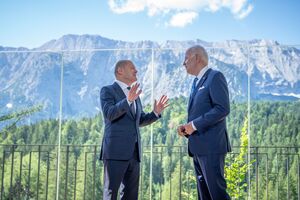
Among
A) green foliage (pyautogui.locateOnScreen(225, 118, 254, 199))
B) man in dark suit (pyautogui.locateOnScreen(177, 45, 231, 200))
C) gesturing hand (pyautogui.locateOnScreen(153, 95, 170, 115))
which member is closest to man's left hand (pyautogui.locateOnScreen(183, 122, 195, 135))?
man in dark suit (pyautogui.locateOnScreen(177, 45, 231, 200))

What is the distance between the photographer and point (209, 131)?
233 centimetres

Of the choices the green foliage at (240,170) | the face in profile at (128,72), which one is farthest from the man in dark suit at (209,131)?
the green foliage at (240,170)

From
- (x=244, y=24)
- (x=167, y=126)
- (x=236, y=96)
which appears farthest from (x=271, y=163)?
(x=244, y=24)

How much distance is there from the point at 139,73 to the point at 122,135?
169 centimetres

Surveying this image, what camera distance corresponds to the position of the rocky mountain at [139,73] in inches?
158

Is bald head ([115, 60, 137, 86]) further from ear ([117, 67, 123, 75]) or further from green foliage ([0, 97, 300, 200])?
green foliage ([0, 97, 300, 200])

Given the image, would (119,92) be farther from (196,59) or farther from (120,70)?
(196,59)

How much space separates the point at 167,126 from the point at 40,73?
1.54 meters

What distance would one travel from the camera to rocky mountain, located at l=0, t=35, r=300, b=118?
4.02 m

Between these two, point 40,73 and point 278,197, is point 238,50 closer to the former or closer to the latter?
point 278,197

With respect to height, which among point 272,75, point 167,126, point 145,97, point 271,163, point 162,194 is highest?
point 272,75

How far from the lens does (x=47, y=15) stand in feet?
29.9

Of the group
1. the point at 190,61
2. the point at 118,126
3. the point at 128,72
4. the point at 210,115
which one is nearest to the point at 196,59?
the point at 190,61

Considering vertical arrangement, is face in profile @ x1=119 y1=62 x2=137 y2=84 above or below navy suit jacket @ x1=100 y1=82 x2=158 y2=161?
above
